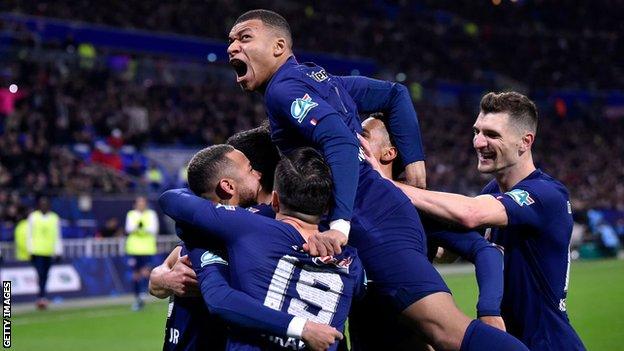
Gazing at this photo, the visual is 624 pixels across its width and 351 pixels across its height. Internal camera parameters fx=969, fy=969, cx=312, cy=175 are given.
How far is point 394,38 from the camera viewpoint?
43.8 m

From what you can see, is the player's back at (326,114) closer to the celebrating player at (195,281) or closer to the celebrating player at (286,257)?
the celebrating player at (195,281)

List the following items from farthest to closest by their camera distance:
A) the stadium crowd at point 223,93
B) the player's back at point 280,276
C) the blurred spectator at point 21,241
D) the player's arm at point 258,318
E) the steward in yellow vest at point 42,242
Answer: the stadium crowd at point 223,93 → the blurred spectator at point 21,241 → the steward in yellow vest at point 42,242 → the player's back at point 280,276 → the player's arm at point 258,318

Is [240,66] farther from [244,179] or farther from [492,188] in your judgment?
[492,188]

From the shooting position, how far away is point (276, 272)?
4234 millimetres

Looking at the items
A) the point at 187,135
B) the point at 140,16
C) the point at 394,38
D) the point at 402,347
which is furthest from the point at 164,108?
the point at 402,347

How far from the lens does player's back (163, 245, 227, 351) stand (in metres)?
4.77

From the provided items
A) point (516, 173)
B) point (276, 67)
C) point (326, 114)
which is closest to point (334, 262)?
point (326, 114)

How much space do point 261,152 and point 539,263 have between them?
5.32 feet

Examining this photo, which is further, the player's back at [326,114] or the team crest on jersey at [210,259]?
the player's back at [326,114]

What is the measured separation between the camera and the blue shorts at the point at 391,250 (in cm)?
490

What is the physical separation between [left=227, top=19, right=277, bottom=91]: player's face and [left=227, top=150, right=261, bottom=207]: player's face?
482 mm

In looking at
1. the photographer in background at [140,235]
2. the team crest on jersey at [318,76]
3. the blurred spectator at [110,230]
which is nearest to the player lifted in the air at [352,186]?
the team crest on jersey at [318,76]

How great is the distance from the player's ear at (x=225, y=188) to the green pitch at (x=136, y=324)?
7.94m

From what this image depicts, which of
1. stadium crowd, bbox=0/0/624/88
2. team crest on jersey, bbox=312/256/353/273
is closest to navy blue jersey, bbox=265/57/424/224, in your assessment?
team crest on jersey, bbox=312/256/353/273
